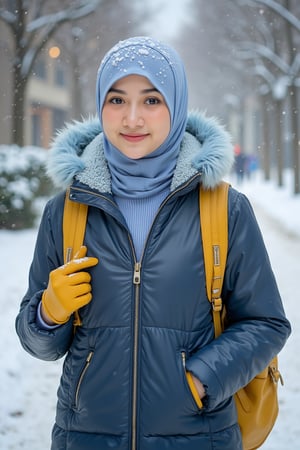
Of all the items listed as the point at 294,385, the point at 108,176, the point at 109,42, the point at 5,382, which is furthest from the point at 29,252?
the point at 109,42

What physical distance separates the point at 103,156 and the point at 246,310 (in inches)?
29.0

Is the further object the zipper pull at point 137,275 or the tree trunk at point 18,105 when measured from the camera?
the tree trunk at point 18,105

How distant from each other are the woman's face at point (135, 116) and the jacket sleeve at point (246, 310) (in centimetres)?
33

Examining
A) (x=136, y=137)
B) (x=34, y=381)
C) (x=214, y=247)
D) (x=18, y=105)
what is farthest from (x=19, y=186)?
(x=214, y=247)

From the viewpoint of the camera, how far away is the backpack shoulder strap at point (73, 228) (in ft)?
6.27

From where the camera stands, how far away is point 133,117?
5.93 ft

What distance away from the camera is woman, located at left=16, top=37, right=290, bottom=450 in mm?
1766

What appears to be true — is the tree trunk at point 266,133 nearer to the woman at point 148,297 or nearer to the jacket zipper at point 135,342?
the woman at point 148,297

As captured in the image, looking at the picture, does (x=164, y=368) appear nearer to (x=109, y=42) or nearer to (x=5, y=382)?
(x=5, y=382)

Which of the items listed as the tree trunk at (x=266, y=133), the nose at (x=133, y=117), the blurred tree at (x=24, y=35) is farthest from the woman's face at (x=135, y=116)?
the tree trunk at (x=266, y=133)

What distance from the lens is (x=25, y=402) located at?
419 cm

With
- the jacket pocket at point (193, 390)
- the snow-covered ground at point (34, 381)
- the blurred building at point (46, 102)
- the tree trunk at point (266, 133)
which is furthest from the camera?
the blurred building at point (46, 102)

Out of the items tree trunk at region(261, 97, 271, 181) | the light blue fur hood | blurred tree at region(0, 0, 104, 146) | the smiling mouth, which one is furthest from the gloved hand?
tree trunk at region(261, 97, 271, 181)

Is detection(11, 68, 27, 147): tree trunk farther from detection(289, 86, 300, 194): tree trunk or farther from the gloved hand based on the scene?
the gloved hand
